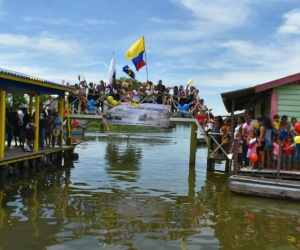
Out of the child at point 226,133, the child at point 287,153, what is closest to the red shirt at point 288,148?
the child at point 287,153

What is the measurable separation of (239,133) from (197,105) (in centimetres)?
583

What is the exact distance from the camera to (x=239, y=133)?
12734mm

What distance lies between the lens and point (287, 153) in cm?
1100

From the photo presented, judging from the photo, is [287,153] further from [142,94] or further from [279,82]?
[142,94]

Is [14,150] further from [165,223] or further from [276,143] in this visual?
[276,143]

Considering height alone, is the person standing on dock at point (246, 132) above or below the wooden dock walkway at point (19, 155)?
above

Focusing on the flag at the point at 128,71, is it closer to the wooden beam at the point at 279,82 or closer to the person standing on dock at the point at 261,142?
the wooden beam at the point at 279,82

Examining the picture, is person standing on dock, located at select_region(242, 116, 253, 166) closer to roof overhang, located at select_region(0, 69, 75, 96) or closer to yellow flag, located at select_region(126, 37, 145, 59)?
roof overhang, located at select_region(0, 69, 75, 96)

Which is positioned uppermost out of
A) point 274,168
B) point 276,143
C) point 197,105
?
point 197,105

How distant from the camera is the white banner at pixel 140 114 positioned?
18.6m

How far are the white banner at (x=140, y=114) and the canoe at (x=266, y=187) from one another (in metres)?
8.04

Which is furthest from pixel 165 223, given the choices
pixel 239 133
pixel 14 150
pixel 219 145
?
pixel 14 150

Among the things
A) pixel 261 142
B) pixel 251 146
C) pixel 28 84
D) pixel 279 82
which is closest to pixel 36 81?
pixel 28 84

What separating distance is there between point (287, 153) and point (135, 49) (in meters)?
10.6
